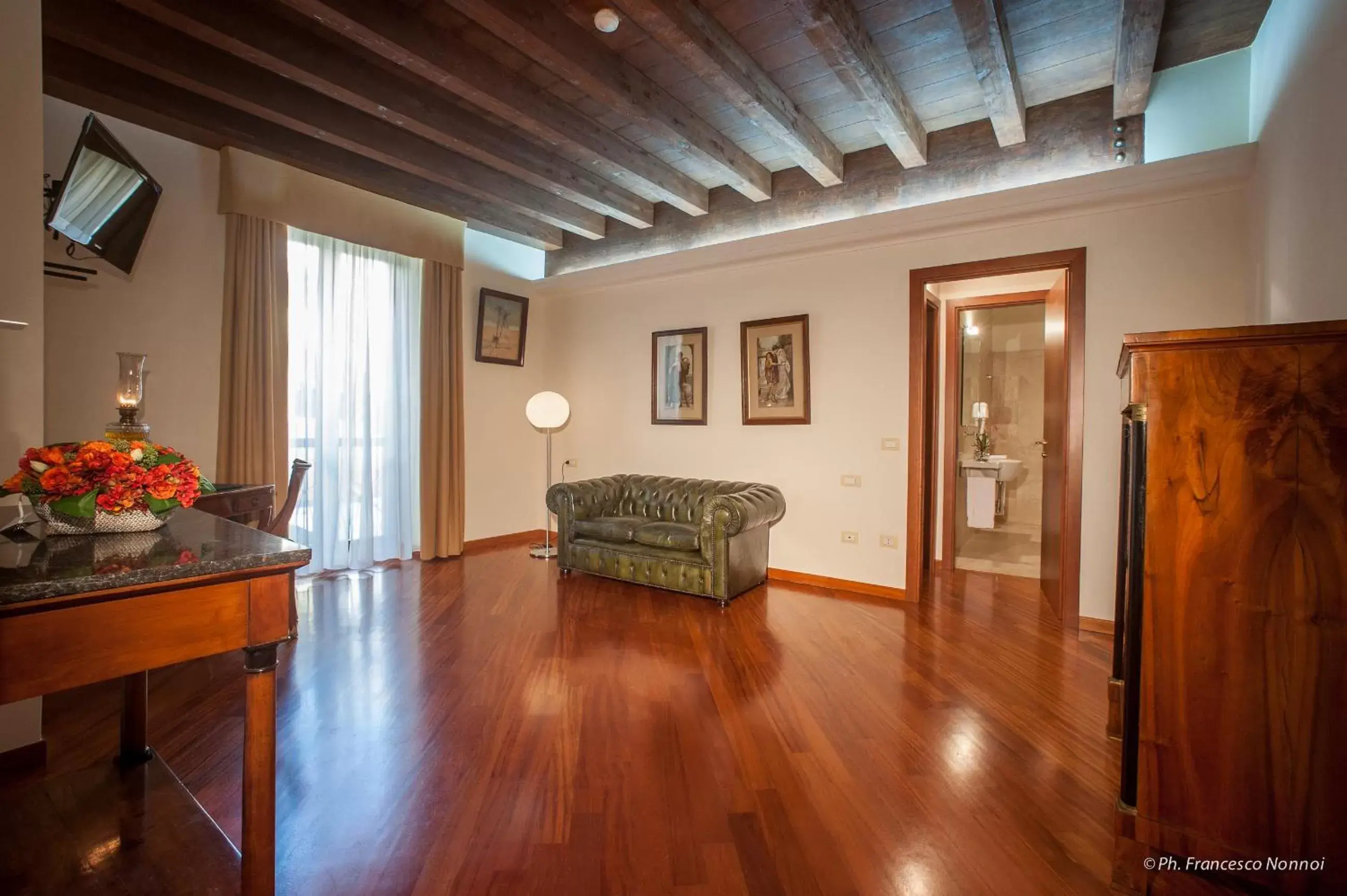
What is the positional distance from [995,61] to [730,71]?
4.31 feet

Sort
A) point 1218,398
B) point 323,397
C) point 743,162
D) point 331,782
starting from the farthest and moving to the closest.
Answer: point 323,397
point 743,162
point 331,782
point 1218,398

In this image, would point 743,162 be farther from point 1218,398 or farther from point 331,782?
point 331,782

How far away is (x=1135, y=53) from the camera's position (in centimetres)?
287

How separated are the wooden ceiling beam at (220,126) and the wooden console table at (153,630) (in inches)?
135

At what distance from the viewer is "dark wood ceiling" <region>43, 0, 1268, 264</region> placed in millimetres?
2783

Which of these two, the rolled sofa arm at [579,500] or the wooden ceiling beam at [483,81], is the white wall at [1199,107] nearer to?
the wooden ceiling beam at [483,81]

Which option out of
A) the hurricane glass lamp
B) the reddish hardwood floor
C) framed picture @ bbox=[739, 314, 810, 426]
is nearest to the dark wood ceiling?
framed picture @ bbox=[739, 314, 810, 426]

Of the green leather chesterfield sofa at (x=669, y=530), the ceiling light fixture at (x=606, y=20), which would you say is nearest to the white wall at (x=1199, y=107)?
the ceiling light fixture at (x=606, y=20)

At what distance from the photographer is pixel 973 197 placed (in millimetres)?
3824

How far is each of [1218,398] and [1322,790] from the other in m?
1.00

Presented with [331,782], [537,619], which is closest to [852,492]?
[537,619]

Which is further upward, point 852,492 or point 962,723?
point 852,492

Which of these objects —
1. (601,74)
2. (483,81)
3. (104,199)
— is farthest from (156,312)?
(601,74)

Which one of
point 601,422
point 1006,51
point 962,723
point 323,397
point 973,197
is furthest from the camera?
point 601,422
